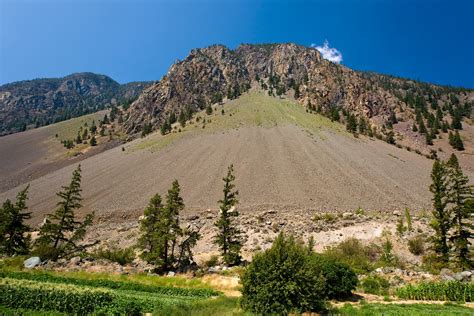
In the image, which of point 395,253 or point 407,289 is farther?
point 395,253

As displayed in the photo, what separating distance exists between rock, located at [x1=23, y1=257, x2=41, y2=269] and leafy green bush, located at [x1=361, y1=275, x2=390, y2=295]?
91.9ft

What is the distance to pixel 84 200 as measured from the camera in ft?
185

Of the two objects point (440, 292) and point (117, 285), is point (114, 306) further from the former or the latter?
point (440, 292)

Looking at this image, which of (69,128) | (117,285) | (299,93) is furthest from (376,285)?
(69,128)

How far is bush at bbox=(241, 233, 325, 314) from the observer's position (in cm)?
1775

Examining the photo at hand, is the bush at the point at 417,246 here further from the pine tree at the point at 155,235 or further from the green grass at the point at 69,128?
the green grass at the point at 69,128

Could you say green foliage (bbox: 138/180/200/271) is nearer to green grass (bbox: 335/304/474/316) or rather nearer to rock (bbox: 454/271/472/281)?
green grass (bbox: 335/304/474/316)

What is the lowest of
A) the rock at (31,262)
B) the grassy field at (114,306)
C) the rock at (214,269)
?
the rock at (214,269)

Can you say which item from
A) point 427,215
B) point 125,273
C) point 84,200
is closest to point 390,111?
point 427,215

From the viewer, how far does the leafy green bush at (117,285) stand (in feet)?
79.4

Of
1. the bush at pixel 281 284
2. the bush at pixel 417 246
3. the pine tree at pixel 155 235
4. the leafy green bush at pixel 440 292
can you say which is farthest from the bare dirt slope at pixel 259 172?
the bush at pixel 281 284

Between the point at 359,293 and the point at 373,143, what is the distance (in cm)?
6803

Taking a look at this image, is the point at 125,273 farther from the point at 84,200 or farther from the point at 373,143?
the point at 373,143

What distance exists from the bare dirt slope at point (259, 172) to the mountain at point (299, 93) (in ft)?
80.9
